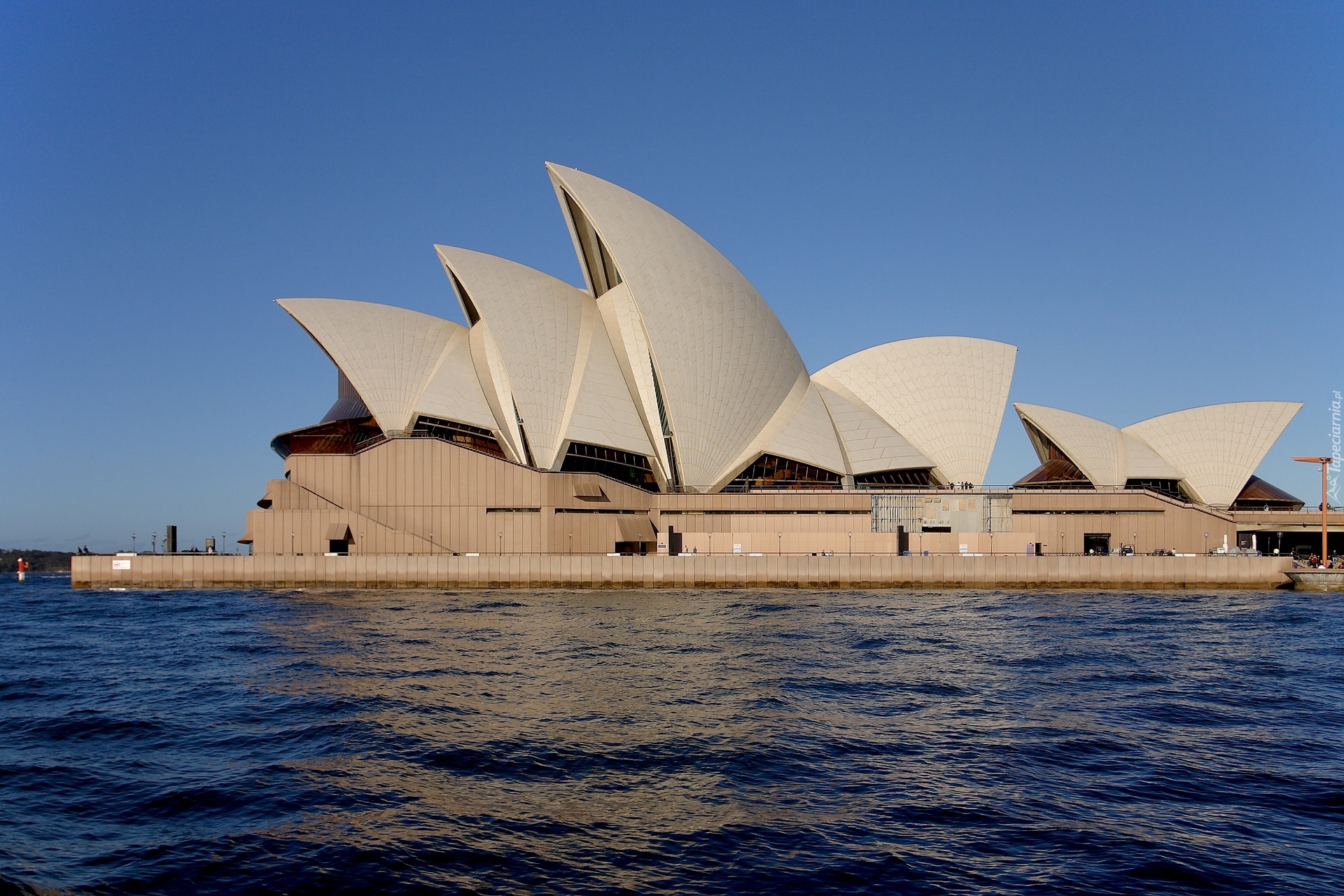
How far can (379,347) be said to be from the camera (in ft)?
160

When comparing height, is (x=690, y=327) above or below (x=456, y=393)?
above

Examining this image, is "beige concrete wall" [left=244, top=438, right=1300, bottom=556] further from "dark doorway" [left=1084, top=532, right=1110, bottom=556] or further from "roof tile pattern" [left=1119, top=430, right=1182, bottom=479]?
"roof tile pattern" [left=1119, top=430, right=1182, bottom=479]

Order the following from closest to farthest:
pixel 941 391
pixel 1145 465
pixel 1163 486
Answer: pixel 941 391
pixel 1145 465
pixel 1163 486

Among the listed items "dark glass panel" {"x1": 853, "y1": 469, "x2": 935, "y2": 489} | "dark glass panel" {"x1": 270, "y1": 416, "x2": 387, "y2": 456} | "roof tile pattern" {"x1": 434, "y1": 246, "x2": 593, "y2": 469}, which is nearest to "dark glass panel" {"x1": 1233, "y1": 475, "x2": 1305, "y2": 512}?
"dark glass panel" {"x1": 853, "y1": 469, "x2": 935, "y2": 489}

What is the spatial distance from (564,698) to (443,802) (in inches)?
227

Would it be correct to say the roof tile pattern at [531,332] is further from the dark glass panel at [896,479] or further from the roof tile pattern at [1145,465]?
the roof tile pattern at [1145,465]

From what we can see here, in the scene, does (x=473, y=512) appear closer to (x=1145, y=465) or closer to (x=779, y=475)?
(x=779, y=475)

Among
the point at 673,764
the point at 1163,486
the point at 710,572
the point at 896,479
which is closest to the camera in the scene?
the point at 673,764

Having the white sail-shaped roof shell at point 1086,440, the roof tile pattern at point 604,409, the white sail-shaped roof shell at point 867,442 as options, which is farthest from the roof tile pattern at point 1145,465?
the roof tile pattern at point 604,409

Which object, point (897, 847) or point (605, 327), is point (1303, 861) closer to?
point (897, 847)

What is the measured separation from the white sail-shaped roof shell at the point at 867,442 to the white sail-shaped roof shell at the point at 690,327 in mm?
5209

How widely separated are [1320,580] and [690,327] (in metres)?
35.4

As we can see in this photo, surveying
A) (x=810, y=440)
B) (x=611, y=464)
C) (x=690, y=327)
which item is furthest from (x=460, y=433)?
(x=810, y=440)

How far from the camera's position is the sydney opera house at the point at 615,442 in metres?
44.8
